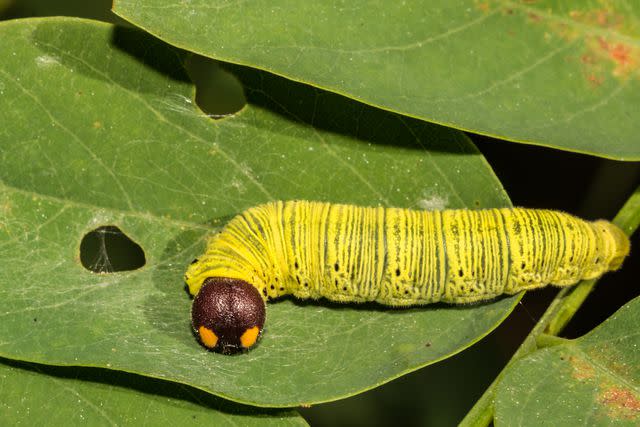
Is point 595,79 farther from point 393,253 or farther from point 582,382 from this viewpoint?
point 582,382

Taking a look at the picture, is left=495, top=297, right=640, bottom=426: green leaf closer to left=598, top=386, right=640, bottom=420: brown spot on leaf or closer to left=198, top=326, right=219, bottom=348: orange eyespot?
left=598, top=386, right=640, bottom=420: brown spot on leaf

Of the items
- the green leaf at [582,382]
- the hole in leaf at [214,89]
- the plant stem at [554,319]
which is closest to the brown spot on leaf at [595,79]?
the plant stem at [554,319]

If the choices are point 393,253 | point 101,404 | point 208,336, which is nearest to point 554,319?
point 393,253

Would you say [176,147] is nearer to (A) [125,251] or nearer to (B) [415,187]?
(A) [125,251]

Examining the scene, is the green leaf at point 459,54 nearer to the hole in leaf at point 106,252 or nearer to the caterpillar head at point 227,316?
the caterpillar head at point 227,316

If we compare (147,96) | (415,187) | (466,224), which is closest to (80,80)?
(147,96)

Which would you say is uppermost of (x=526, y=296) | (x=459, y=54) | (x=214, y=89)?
(x=459, y=54)
